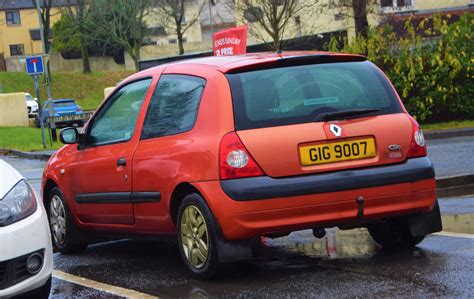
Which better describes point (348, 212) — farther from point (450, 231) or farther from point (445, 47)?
point (445, 47)

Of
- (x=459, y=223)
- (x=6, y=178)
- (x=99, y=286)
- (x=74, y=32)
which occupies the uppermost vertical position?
(x=74, y=32)

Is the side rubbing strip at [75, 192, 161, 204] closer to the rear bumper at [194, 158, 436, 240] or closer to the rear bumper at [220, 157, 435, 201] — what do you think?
the rear bumper at [194, 158, 436, 240]

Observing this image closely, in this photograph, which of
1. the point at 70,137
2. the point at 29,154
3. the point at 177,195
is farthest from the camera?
the point at 29,154

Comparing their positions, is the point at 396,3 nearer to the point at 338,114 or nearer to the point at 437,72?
the point at 437,72

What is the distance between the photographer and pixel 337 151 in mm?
5750

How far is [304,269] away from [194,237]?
2.73 feet

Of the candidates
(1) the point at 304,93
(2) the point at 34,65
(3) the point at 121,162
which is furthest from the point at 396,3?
(1) the point at 304,93

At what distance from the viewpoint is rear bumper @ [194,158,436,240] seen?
554 centimetres

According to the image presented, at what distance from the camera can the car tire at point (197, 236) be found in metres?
5.69

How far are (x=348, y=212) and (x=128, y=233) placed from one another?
6.41 ft

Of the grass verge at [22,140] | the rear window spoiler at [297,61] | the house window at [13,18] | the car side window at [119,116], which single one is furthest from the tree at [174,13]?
the rear window spoiler at [297,61]

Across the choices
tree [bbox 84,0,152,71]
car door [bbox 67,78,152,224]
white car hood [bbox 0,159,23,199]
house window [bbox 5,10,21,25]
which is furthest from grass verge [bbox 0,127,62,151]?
house window [bbox 5,10,21,25]

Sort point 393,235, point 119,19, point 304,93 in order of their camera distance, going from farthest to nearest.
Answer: point 119,19
point 393,235
point 304,93

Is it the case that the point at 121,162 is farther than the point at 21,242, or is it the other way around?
the point at 121,162
